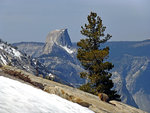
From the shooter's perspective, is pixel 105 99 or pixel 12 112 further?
pixel 105 99

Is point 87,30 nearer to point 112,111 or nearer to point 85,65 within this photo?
point 85,65

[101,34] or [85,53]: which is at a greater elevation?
[101,34]

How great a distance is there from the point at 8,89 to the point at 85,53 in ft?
126

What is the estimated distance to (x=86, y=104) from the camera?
58.0ft

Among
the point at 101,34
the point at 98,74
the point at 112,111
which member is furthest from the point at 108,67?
the point at 112,111

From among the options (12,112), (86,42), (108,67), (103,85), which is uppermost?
(86,42)

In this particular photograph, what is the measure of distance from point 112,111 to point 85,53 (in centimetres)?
3110

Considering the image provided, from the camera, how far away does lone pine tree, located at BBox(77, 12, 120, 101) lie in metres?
48.8

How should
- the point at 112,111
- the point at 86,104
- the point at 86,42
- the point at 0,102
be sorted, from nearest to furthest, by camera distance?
the point at 0,102 → the point at 86,104 → the point at 112,111 → the point at 86,42

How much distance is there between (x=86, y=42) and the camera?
5231 cm

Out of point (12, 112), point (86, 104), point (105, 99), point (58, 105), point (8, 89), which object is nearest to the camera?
point (12, 112)

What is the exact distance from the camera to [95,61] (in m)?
50.5

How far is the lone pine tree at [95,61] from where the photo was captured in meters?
48.8

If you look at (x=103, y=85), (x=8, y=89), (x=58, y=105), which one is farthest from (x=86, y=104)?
(x=103, y=85)
